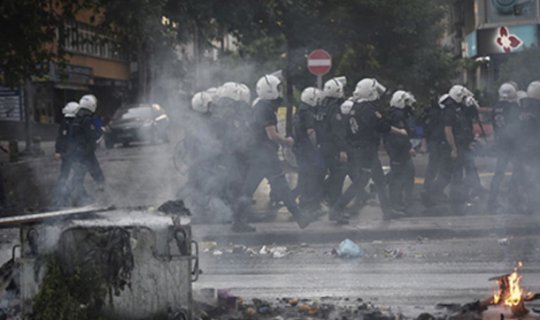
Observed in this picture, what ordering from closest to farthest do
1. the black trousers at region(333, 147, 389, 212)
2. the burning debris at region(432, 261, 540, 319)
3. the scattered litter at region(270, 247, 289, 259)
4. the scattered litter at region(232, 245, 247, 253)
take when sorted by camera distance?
the burning debris at region(432, 261, 540, 319), the scattered litter at region(270, 247, 289, 259), the scattered litter at region(232, 245, 247, 253), the black trousers at region(333, 147, 389, 212)

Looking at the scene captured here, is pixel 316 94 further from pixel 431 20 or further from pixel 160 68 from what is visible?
pixel 431 20

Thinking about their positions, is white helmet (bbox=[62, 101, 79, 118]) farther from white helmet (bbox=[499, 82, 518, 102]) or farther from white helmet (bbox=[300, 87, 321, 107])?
white helmet (bbox=[499, 82, 518, 102])

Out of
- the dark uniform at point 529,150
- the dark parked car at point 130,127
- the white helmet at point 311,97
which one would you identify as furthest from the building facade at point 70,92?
the dark uniform at point 529,150

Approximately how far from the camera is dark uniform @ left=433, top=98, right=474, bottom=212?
12.8 meters

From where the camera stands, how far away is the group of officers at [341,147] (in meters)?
11.6

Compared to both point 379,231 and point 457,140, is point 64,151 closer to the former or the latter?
point 379,231

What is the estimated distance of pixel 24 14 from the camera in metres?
→ 13.6

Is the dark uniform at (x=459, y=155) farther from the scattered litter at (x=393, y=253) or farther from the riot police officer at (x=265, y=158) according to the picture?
the scattered litter at (x=393, y=253)

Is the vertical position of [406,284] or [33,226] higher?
[33,226]

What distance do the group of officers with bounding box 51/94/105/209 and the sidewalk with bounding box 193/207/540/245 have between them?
2.84 meters

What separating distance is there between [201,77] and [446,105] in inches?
277

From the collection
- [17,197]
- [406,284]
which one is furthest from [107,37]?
[406,284]

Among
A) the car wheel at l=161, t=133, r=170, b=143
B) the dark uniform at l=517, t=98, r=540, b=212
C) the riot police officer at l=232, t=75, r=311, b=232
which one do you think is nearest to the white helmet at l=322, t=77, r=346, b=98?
the riot police officer at l=232, t=75, r=311, b=232

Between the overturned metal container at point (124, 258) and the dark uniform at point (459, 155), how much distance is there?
7.33 m
